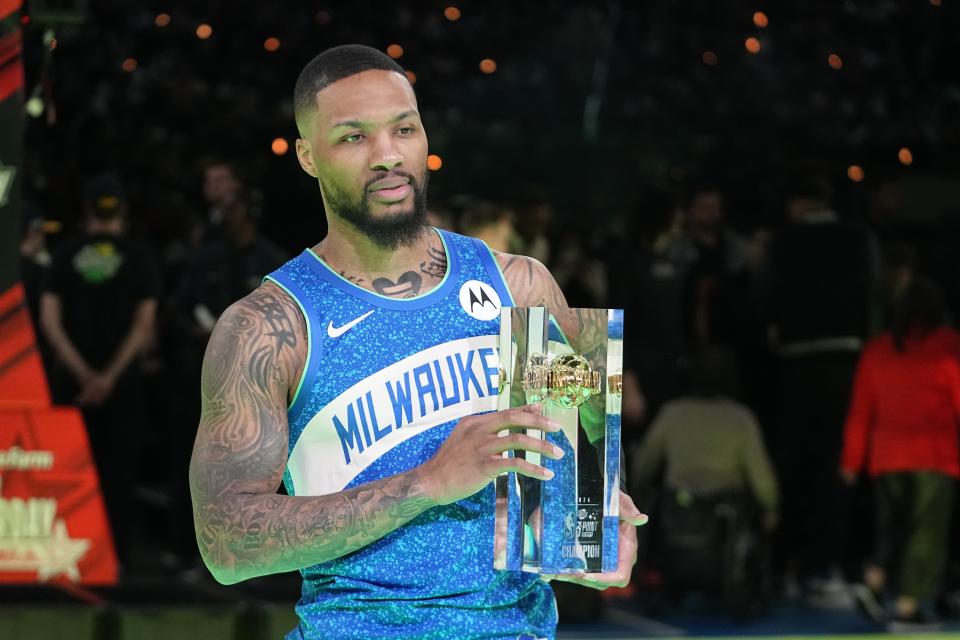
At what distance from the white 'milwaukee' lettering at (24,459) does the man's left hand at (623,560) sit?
336 centimetres

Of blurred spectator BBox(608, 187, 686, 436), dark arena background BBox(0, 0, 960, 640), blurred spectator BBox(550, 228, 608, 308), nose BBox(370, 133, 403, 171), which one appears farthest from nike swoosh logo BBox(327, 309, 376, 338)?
blurred spectator BBox(550, 228, 608, 308)

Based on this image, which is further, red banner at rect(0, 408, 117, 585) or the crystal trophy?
red banner at rect(0, 408, 117, 585)

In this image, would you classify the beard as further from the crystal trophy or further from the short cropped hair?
the crystal trophy

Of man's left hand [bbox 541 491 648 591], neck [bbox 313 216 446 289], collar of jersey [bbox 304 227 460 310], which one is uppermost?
neck [bbox 313 216 446 289]

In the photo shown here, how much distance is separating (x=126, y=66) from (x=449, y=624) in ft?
27.4

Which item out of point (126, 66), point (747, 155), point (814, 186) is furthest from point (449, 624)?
point (747, 155)

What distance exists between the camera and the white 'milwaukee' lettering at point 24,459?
5387mm

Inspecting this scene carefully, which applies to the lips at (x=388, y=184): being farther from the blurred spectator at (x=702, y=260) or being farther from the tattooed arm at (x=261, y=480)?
the blurred spectator at (x=702, y=260)

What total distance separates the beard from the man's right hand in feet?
1.45

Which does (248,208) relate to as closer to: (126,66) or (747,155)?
(126,66)

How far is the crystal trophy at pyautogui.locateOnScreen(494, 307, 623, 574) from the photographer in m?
2.29

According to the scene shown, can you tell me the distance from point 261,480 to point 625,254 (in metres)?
5.51

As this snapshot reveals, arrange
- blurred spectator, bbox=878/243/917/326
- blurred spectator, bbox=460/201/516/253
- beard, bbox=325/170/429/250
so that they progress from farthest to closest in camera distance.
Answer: blurred spectator, bbox=878/243/917/326, blurred spectator, bbox=460/201/516/253, beard, bbox=325/170/429/250

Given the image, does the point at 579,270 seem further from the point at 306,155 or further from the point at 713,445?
the point at 306,155
